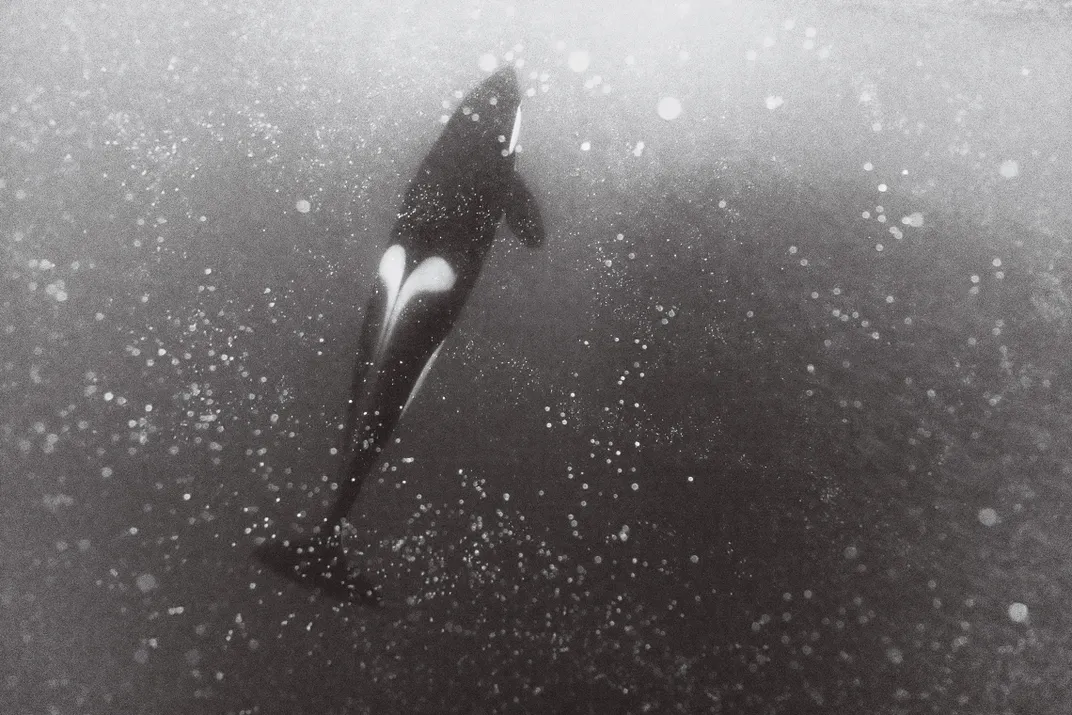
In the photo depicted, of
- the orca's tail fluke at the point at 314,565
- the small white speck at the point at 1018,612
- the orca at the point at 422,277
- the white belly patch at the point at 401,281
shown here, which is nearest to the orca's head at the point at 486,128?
the orca at the point at 422,277

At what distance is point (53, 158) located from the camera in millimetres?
638

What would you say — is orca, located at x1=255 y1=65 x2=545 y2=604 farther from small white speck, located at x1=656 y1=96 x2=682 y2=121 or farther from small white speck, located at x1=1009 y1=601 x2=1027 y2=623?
small white speck, located at x1=1009 y1=601 x2=1027 y2=623

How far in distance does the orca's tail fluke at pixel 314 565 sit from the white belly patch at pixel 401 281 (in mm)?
253

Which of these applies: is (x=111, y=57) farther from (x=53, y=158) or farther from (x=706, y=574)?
(x=706, y=574)

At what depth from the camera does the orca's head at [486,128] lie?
654mm

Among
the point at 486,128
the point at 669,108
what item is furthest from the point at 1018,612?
the point at 486,128

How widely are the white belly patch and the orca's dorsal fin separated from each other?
9 cm

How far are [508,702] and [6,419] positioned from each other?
620 millimetres

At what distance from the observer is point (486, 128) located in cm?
65

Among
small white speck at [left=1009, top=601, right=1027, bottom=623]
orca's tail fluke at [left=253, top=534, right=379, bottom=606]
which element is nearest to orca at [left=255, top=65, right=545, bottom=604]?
orca's tail fluke at [left=253, top=534, right=379, bottom=606]

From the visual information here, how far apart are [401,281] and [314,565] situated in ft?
1.05

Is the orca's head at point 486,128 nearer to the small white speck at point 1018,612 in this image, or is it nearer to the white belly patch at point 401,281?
the white belly patch at point 401,281

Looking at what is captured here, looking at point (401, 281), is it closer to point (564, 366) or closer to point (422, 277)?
point (422, 277)

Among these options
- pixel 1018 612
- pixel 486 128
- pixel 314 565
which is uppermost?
pixel 486 128
